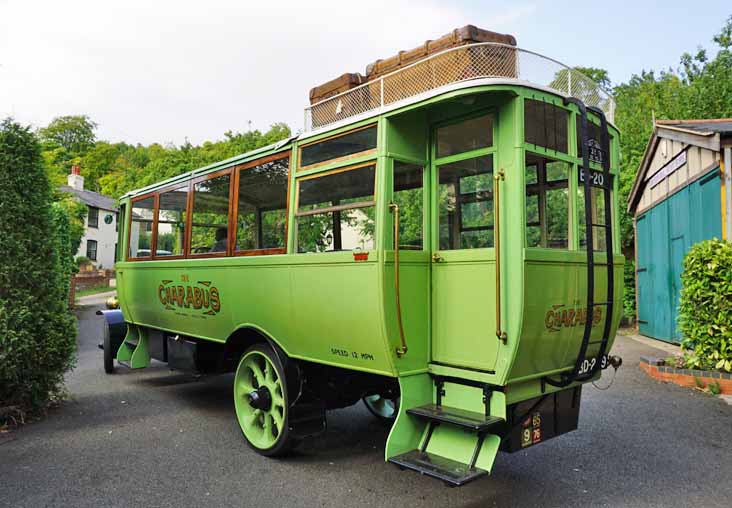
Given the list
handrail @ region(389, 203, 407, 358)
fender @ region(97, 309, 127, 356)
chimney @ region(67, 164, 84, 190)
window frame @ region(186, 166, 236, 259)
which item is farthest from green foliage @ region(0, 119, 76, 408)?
chimney @ region(67, 164, 84, 190)

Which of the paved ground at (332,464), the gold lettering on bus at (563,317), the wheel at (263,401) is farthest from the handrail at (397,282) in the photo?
the wheel at (263,401)

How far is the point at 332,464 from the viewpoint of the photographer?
4875 mm

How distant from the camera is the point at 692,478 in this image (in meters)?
4.54

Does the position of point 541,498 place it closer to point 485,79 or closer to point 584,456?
point 584,456

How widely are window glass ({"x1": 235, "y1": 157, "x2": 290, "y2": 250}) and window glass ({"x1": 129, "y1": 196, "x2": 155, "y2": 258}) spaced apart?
8.00 ft

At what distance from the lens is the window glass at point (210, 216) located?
19.3 ft

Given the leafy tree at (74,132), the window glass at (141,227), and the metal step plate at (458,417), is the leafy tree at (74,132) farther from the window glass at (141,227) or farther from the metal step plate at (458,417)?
the metal step plate at (458,417)

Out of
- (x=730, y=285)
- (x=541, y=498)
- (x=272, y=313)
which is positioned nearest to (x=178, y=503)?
(x=272, y=313)

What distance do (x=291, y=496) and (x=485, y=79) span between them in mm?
3263

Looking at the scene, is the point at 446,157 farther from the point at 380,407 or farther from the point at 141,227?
the point at 141,227

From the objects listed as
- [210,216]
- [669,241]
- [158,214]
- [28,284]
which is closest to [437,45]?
[210,216]

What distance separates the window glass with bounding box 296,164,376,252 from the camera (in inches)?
167

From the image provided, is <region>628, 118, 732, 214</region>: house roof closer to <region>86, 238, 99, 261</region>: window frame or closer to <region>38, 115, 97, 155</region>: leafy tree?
<region>86, 238, 99, 261</region>: window frame

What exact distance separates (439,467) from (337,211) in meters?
2.03
